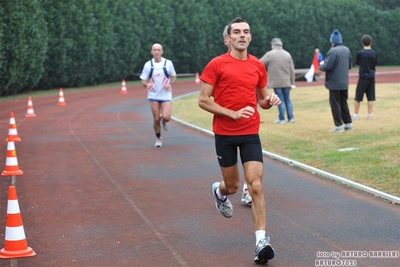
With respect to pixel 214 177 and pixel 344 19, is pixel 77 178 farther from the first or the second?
pixel 344 19

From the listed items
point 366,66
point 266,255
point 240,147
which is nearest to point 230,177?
point 240,147

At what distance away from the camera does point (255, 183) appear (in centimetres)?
706

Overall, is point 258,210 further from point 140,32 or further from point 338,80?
point 140,32

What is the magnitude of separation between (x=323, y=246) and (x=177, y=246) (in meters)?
1.36

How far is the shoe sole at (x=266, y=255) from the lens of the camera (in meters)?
6.64

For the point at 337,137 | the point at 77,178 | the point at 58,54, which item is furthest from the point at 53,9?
the point at 77,178

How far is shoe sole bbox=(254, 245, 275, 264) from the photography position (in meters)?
6.64

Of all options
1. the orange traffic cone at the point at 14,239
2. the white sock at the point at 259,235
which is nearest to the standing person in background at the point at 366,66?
the white sock at the point at 259,235

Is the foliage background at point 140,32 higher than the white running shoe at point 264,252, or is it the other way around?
the white running shoe at point 264,252

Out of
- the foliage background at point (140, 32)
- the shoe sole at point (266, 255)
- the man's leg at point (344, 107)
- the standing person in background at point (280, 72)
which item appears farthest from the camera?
the foliage background at point (140, 32)

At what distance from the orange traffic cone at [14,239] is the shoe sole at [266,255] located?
2091 millimetres

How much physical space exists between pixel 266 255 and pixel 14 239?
229 centimetres

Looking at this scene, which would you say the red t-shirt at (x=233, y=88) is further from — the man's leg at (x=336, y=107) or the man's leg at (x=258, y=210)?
the man's leg at (x=336, y=107)

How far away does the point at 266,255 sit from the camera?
666 cm
